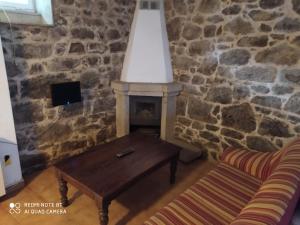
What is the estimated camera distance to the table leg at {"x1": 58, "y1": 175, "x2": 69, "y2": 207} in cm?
191

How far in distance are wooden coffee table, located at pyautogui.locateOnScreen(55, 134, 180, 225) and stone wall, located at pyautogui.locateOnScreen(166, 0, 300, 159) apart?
854mm

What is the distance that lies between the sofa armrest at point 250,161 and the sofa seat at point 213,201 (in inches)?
2.1

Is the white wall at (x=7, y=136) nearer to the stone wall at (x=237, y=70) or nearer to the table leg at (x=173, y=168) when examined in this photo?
the table leg at (x=173, y=168)

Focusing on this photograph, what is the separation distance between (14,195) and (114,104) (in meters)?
1.59

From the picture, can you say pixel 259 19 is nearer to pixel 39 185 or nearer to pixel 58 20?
pixel 58 20

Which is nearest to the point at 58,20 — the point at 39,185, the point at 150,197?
the point at 39,185

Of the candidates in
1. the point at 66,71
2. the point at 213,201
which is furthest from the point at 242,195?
the point at 66,71

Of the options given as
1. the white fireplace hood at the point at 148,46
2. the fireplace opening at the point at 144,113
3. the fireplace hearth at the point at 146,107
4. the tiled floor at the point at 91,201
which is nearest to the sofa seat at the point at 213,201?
the tiled floor at the point at 91,201

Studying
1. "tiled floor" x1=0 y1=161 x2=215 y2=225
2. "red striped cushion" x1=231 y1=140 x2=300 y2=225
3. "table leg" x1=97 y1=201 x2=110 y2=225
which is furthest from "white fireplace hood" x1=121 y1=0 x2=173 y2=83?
"red striped cushion" x1=231 y1=140 x2=300 y2=225

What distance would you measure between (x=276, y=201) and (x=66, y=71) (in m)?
2.33

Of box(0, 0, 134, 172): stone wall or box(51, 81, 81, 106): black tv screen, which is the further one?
box(51, 81, 81, 106): black tv screen

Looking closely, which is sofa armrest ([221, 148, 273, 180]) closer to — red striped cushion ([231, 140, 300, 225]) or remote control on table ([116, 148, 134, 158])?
red striped cushion ([231, 140, 300, 225])

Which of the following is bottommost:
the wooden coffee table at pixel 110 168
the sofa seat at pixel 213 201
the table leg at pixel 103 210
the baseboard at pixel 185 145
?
the baseboard at pixel 185 145

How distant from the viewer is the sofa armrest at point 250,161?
6.29ft
